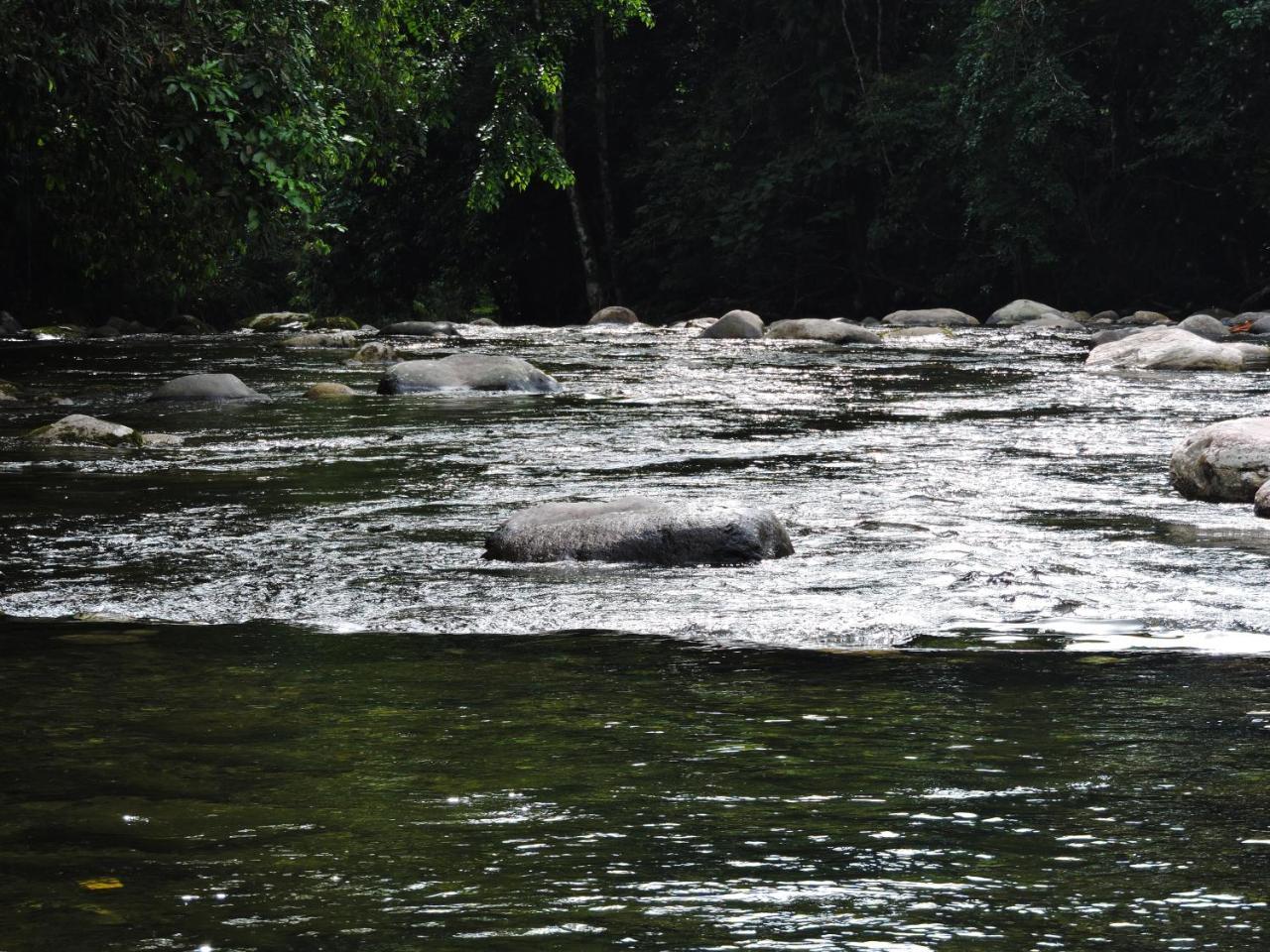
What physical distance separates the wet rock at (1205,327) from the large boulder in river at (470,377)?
9.95 meters

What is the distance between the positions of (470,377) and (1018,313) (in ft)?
42.2

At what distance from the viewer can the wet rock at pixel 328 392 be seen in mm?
13402

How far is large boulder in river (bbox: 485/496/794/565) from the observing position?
18.6 ft

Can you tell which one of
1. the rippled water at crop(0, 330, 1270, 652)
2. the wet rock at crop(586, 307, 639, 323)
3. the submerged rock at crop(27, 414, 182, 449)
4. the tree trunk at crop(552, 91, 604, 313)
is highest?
the tree trunk at crop(552, 91, 604, 313)

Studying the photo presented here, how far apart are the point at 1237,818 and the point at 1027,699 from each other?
3.18 ft

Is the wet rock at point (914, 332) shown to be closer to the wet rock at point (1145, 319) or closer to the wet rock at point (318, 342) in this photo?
the wet rock at point (1145, 319)

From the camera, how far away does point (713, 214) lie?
3055cm

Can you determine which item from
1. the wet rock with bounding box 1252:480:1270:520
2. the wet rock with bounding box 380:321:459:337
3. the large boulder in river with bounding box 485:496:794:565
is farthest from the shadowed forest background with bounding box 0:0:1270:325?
the wet rock with bounding box 1252:480:1270:520

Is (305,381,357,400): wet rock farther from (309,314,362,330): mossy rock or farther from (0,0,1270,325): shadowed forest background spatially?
(309,314,362,330): mossy rock

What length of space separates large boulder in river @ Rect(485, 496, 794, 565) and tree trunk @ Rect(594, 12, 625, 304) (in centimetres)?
2699

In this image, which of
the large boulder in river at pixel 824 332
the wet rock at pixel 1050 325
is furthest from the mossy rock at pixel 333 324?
the wet rock at pixel 1050 325

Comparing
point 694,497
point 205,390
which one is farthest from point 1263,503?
point 205,390

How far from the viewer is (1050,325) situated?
22859mm

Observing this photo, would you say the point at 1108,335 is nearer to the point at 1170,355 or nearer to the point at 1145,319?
the point at 1145,319
